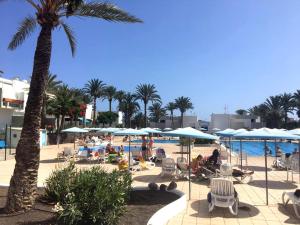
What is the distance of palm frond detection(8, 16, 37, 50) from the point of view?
9305 millimetres

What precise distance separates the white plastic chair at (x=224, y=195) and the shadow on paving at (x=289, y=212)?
4.04 ft

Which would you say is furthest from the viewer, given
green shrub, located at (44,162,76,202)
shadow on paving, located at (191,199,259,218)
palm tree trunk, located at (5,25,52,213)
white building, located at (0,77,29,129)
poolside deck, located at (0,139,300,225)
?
white building, located at (0,77,29,129)

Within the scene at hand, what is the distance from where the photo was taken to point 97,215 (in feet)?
17.9

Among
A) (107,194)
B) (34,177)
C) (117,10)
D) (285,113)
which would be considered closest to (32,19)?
(117,10)

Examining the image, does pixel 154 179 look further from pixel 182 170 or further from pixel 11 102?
pixel 11 102

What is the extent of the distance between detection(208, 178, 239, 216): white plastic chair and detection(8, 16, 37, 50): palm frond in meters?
7.02

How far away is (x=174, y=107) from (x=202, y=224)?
75.9 metres

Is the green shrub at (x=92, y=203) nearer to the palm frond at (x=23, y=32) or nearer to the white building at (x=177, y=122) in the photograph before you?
the palm frond at (x=23, y=32)

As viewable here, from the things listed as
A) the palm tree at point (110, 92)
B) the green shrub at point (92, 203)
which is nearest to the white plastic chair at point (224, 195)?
the green shrub at point (92, 203)

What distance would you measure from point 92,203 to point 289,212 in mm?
5183

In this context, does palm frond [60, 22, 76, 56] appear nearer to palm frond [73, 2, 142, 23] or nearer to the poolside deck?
palm frond [73, 2, 142, 23]

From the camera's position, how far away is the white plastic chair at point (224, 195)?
296 inches

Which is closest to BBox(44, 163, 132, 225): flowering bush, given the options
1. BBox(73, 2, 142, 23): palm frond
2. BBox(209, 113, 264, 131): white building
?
BBox(73, 2, 142, 23): palm frond

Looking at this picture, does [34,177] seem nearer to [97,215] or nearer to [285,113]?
[97,215]
